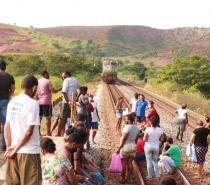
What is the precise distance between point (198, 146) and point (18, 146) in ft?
21.8

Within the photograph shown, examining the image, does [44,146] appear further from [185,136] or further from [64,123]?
[185,136]

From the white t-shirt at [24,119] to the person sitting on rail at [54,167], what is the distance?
1.99 ft

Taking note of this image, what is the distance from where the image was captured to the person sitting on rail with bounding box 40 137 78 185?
504 cm

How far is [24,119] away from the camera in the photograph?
4.40 m

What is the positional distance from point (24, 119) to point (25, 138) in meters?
0.23

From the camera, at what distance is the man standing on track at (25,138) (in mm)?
4375

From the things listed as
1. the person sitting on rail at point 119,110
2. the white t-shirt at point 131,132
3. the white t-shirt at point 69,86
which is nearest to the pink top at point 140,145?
the white t-shirt at point 131,132

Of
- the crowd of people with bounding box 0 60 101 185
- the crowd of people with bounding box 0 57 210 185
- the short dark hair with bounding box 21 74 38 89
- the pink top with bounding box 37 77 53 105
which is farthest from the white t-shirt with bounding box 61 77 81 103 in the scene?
the short dark hair with bounding box 21 74 38 89

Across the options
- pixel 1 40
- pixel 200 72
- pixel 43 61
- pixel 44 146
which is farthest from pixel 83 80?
pixel 1 40

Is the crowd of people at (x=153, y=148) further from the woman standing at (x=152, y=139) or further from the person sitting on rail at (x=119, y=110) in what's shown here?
the person sitting on rail at (x=119, y=110)

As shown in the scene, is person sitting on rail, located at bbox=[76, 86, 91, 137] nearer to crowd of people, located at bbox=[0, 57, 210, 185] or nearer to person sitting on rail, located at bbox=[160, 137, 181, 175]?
crowd of people, located at bbox=[0, 57, 210, 185]

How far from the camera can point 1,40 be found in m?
150

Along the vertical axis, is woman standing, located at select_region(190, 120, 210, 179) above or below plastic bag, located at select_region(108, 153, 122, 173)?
above

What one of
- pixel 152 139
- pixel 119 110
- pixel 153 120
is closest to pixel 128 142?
pixel 152 139
